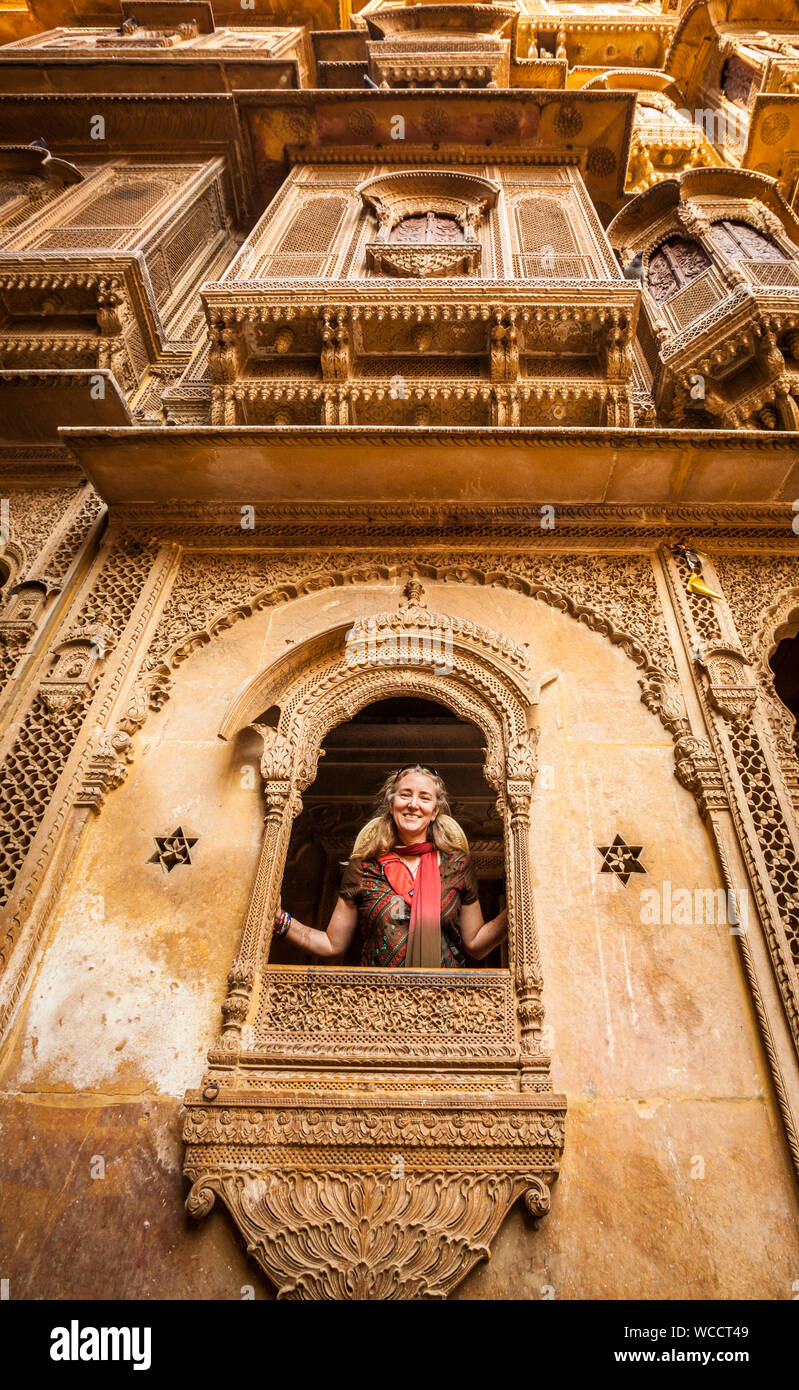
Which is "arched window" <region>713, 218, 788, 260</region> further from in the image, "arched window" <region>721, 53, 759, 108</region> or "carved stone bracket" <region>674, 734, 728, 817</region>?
"arched window" <region>721, 53, 759, 108</region>

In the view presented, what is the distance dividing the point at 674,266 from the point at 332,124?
194 inches

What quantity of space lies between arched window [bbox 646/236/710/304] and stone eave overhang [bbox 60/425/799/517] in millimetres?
3336

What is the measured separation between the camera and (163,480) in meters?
5.91

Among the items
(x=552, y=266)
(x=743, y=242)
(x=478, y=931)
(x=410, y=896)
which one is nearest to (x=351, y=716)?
(x=410, y=896)

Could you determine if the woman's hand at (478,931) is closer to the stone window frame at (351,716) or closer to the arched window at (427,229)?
the stone window frame at (351,716)

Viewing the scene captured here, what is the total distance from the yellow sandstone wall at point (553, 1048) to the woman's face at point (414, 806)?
0.68 metres

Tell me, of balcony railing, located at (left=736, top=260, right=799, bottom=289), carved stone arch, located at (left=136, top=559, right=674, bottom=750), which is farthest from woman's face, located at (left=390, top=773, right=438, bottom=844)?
balcony railing, located at (left=736, top=260, right=799, bottom=289)

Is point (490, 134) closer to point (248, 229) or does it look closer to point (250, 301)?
point (248, 229)

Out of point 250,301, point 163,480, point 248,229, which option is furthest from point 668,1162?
point 248,229

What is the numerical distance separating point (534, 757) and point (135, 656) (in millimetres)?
2745

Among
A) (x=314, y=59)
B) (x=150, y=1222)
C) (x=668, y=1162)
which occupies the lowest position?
(x=150, y=1222)

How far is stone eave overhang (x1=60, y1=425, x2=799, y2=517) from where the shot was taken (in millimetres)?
5461

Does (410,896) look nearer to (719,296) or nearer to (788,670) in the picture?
(788,670)

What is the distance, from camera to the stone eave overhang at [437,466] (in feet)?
17.9
